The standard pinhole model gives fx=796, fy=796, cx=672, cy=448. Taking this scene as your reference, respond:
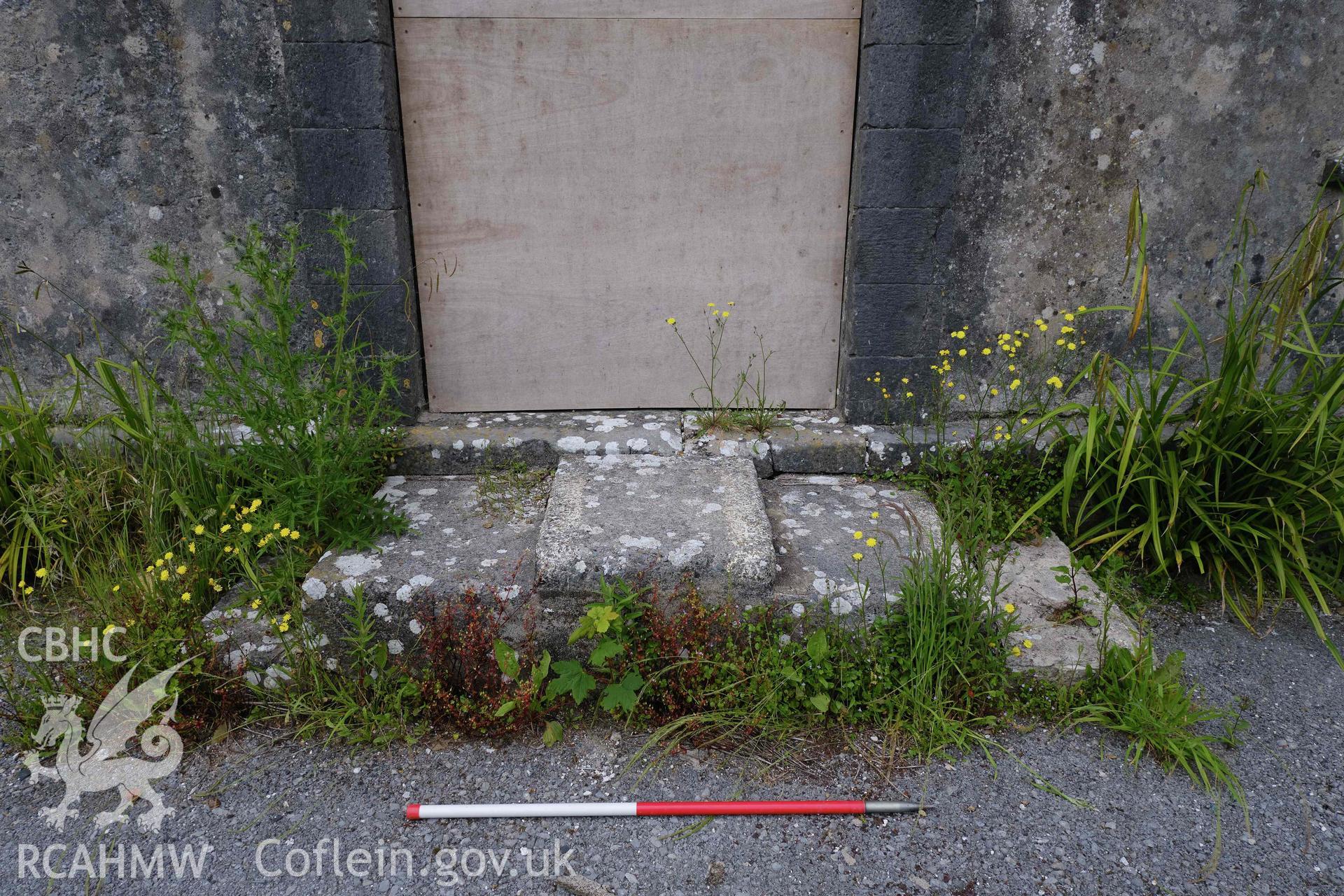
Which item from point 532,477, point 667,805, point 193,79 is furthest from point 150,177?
point 667,805

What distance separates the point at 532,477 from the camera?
3141mm

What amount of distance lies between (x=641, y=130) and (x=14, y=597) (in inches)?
108

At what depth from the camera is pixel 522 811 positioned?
1996 millimetres

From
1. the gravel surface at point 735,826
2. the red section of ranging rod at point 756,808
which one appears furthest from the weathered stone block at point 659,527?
the red section of ranging rod at point 756,808

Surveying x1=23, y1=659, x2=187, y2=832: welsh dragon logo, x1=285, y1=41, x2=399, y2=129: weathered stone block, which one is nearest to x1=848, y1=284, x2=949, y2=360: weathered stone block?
x1=285, y1=41, x2=399, y2=129: weathered stone block

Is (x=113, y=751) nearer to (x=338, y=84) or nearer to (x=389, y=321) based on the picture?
(x=389, y=321)

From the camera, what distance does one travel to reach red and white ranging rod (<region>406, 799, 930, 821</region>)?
1996 mm

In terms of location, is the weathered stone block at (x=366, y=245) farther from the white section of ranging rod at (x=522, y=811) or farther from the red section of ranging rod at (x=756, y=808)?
the red section of ranging rod at (x=756, y=808)

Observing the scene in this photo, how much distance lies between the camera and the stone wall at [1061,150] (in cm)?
289

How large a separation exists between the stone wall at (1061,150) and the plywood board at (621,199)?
224 millimetres

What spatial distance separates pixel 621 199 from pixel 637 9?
0.67 m

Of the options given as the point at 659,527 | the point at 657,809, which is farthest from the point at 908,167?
the point at 657,809

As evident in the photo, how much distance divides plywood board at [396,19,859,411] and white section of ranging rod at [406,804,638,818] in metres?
1.82

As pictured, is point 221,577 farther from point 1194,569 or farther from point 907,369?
point 1194,569
